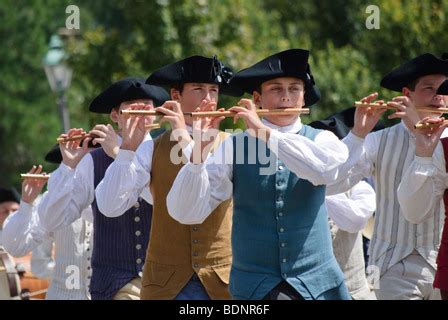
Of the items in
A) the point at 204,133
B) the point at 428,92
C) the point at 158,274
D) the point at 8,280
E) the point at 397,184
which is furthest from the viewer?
the point at 8,280

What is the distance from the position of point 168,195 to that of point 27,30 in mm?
27538

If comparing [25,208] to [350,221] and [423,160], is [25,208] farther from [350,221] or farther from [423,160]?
[423,160]

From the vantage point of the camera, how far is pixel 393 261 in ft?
27.9

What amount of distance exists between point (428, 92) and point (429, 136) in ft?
3.31

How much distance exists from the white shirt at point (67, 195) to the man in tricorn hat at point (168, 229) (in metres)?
0.43

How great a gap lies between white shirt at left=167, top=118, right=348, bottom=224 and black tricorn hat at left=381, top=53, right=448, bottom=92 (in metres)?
1.21

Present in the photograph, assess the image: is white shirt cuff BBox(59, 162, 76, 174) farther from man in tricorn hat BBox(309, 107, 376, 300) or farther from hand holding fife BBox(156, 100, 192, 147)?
man in tricorn hat BBox(309, 107, 376, 300)

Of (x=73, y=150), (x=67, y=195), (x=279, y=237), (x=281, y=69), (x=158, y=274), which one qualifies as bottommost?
(x=158, y=274)

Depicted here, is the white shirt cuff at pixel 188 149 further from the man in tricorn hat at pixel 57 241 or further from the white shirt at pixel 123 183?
the man in tricorn hat at pixel 57 241

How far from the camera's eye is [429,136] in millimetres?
7758

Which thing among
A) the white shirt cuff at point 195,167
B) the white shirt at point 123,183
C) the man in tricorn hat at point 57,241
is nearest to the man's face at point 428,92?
the white shirt at point 123,183

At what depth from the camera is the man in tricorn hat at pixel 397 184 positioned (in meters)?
8.30

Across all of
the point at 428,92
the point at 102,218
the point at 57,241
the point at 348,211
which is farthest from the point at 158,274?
the point at 57,241
